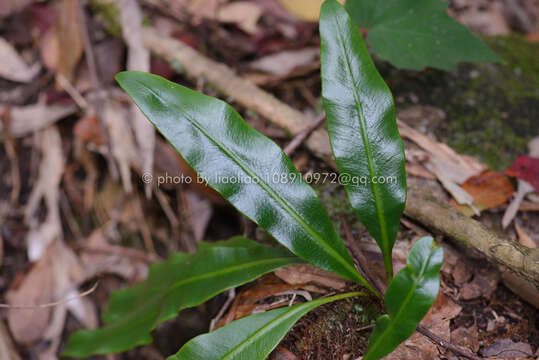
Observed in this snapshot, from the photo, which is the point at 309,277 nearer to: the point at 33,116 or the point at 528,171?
the point at 528,171

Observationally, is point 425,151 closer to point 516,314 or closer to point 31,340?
point 516,314

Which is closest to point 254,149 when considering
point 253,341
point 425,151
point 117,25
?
point 253,341

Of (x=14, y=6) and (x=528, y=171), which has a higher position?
(x=14, y=6)

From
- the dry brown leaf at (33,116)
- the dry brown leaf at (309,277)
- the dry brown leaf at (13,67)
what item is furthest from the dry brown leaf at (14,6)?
the dry brown leaf at (309,277)


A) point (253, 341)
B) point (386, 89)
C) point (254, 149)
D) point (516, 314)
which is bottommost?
point (516, 314)

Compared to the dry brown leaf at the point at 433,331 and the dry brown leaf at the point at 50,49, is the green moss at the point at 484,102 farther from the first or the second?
the dry brown leaf at the point at 50,49

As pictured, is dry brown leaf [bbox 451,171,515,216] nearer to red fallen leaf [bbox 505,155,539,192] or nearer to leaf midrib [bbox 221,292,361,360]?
red fallen leaf [bbox 505,155,539,192]

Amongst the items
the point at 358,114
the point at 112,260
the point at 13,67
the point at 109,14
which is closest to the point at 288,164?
the point at 358,114
